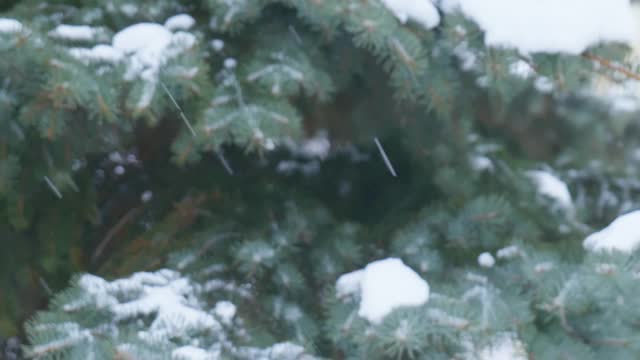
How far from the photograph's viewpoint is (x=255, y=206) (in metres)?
2.16

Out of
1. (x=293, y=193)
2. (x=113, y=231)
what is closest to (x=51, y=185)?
(x=113, y=231)

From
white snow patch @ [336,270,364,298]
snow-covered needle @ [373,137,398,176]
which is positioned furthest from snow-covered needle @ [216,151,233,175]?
white snow patch @ [336,270,364,298]

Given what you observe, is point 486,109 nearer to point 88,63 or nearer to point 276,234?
point 276,234

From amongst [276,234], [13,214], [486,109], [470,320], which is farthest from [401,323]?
[486,109]

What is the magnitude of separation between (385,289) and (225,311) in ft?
1.20

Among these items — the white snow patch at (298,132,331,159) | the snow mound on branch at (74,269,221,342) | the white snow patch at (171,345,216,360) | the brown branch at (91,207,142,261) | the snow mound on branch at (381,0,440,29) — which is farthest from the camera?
the white snow patch at (298,132,331,159)

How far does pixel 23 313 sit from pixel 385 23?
111cm

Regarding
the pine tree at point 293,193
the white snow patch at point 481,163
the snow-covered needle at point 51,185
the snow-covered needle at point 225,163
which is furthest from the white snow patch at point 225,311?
the white snow patch at point 481,163

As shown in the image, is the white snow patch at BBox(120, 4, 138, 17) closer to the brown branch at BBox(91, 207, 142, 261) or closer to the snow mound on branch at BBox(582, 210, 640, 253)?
the brown branch at BBox(91, 207, 142, 261)

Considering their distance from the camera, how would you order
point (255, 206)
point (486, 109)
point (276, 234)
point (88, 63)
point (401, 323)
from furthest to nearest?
point (486, 109), point (255, 206), point (276, 234), point (88, 63), point (401, 323)

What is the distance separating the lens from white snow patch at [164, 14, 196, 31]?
187 cm

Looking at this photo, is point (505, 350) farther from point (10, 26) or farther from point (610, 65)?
point (10, 26)

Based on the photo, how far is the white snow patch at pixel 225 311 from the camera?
1.75 metres

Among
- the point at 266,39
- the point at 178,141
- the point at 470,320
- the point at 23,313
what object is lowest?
the point at 23,313
